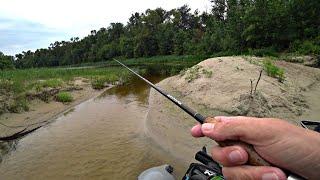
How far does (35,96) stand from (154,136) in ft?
29.3

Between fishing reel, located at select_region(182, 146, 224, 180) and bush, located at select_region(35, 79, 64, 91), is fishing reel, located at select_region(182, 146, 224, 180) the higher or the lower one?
the higher one

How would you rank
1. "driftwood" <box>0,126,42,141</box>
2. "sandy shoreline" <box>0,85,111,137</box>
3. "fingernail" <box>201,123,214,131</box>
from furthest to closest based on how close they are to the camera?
"sandy shoreline" <box>0,85,111,137</box> < "driftwood" <box>0,126,42,141</box> < "fingernail" <box>201,123,214,131</box>

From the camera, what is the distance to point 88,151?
9.13m

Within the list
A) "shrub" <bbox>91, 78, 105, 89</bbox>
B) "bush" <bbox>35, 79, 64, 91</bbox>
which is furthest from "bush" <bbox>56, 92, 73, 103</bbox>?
"shrub" <bbox>91, 78, 105, 89</bbox>

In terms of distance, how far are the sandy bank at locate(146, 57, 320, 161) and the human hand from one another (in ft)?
20.2

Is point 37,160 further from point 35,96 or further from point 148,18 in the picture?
point 148,18

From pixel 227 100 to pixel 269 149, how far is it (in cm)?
836

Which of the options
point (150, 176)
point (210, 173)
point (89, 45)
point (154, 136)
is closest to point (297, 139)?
point (210, 173)

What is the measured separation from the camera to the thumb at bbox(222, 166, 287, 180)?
1.37 meters

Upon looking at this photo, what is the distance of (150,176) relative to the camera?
6000 mm

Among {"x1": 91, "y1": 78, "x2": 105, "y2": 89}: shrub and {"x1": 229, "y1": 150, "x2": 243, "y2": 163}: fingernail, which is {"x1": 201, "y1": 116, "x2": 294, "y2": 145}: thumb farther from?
{"x1": 91, "y1": 78, "x2": 105, "y2": 89}: shrub

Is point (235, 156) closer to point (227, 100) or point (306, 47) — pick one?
point (227, 100)

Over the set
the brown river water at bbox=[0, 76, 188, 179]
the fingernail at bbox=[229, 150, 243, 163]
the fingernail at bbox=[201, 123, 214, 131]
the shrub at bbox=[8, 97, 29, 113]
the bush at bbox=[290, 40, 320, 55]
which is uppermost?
the fingernail at bbox=[201, 123, 214, 131]

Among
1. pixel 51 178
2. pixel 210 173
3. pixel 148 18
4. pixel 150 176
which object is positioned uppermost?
pixel 148 18
